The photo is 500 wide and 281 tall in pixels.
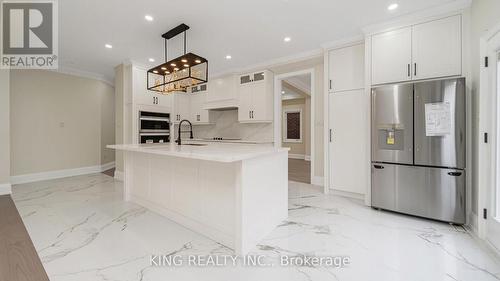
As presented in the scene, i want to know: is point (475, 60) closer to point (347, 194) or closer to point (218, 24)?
point (347, 194)

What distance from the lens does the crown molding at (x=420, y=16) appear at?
7.93 feet

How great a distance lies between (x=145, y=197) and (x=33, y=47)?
127 inches

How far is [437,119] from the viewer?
239cm

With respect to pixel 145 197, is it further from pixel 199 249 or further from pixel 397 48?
pixel 397 48

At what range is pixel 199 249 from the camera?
1896 millimetres

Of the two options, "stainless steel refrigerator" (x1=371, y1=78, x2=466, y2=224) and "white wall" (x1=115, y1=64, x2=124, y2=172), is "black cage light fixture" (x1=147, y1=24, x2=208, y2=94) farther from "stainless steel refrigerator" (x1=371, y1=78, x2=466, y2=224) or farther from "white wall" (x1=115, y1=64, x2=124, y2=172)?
"stainless steel refrigerator" (x1=371, y1=78, x2=466, y2=224)

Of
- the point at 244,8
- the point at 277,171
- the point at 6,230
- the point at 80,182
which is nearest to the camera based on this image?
the point at 6,230

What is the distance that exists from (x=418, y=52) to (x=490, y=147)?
4.45 feet

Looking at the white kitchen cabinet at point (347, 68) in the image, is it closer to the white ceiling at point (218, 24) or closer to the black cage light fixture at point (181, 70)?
the white ceiling at point (218, 24)

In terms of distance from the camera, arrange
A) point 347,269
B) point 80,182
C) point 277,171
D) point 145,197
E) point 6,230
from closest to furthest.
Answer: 1. point 347,269
2. point 6,230
3. point 277,171
4. point 145,197
5. point 80,182

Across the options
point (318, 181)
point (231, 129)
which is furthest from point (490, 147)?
point (231, 129)

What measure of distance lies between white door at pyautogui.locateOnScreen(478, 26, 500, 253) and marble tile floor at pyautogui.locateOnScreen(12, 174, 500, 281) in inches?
9.0

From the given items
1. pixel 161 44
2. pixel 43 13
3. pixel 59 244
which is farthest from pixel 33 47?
pixel 59 244

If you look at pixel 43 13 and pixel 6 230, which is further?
pixel 43 13
